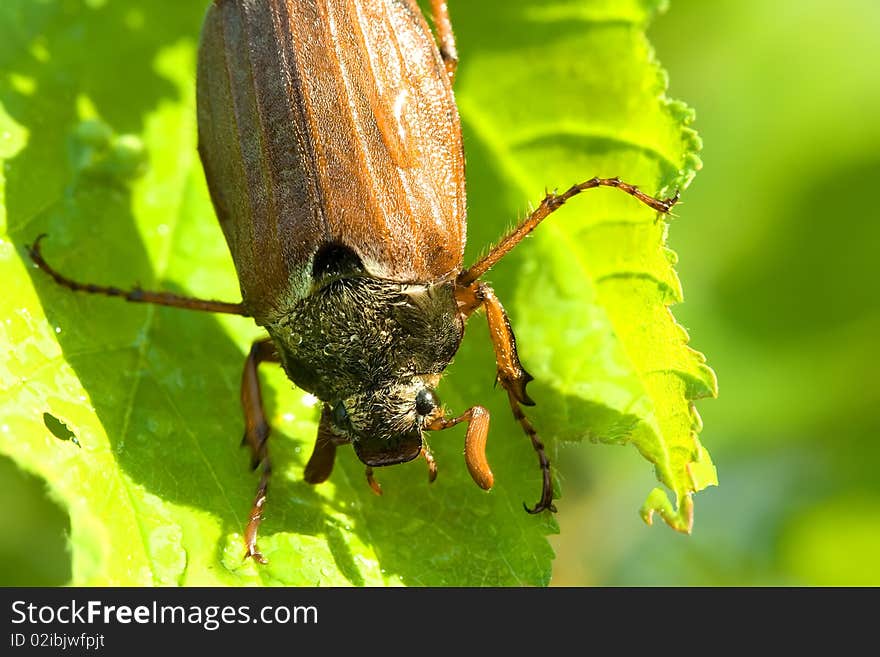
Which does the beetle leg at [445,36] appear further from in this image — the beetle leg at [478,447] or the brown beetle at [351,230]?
the beetle leg at [478,447]

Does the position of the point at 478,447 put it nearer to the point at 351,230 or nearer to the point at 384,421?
the point at 384,421

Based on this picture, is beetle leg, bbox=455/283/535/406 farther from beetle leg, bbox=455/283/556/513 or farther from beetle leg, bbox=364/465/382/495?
beetle leg, bbox=364/465/382/495

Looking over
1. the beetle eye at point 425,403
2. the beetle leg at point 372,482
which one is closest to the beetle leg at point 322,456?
the beetle leg at point 372,482

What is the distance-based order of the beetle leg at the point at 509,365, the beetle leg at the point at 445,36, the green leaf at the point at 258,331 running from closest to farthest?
1. the green leaf at the point at 258,331
2. the beetle leg at the point at 509,365
3. the beetle leg at the point at 445,36

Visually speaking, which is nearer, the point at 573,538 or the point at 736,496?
the point at 573,538

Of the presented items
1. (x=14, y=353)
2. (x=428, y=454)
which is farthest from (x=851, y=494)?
(x=14, y=353)
